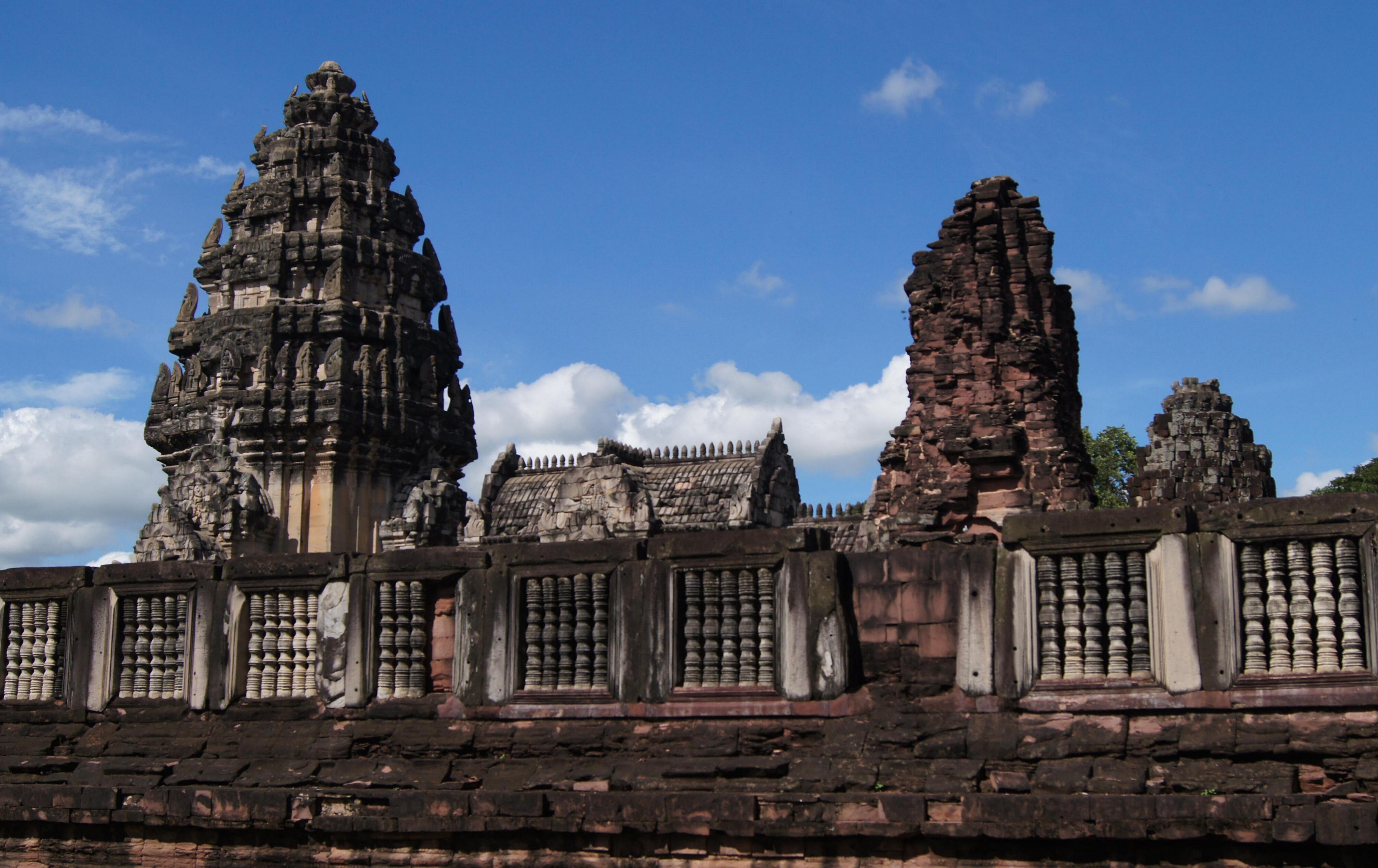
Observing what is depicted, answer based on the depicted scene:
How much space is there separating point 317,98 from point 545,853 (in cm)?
2896

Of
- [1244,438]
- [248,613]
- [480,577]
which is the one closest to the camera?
[480,577]

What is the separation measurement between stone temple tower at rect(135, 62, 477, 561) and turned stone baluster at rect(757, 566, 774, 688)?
1999 centimetres

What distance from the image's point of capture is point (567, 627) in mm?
9680

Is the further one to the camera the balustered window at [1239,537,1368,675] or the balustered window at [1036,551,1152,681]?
the balustered window at [1036,551,1152,681]

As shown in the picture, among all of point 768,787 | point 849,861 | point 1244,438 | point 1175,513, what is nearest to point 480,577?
point 768,787

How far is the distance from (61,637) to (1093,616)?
7.91 m

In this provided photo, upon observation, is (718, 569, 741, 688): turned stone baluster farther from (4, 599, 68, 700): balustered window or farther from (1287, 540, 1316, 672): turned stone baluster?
(4, 599, 68, 700): balustered window

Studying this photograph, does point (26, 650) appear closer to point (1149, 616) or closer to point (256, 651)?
point (256, 651)

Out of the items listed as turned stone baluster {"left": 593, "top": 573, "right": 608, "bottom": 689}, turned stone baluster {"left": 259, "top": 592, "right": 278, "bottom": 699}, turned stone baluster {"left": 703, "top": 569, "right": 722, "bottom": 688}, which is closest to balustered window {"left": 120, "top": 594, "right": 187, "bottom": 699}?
turned stone baluster {"left": 259, "top": 592, "right": 278, "bottom": 699}

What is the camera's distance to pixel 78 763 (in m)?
10.8

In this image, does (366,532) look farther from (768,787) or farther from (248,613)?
(768,787)

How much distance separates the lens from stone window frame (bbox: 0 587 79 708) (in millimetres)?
11289

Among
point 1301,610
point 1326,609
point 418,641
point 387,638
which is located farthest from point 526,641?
point 1326,609

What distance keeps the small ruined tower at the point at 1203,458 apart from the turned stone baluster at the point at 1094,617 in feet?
39.1
